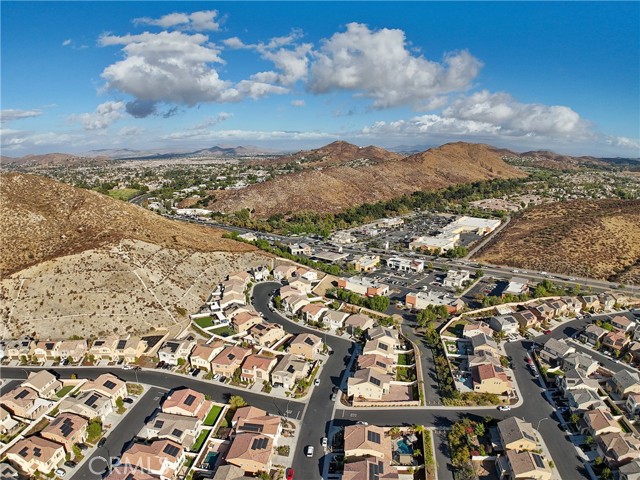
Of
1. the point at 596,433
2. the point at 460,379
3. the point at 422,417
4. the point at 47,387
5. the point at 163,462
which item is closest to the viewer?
the point at 163,462

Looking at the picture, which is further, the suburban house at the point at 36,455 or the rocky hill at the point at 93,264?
the rocky hill at the point at 93,264

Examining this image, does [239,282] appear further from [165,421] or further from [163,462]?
[163,462]

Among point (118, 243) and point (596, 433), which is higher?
point (118, 243)

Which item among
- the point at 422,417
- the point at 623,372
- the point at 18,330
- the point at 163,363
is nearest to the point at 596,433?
the point at 623,372

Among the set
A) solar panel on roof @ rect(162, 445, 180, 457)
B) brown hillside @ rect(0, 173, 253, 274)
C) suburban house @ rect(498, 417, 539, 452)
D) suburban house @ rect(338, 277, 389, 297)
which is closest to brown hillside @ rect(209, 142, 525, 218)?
brown hillside @ rect(0, 173, 253, 274)

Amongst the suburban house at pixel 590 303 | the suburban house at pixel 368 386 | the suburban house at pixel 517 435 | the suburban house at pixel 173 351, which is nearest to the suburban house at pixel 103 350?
the suburban house at pixel 173 351

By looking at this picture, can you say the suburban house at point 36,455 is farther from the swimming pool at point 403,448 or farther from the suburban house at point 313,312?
the suburban house at point 313,312
